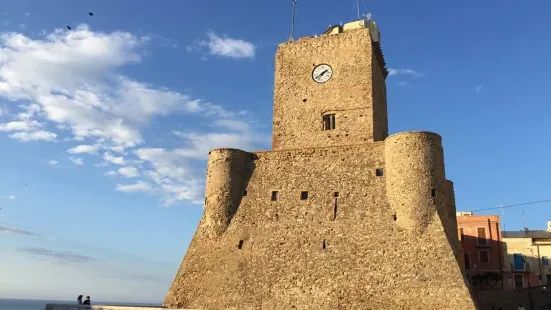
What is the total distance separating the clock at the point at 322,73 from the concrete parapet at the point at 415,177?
23.1 feet

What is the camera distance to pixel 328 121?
2600 cm

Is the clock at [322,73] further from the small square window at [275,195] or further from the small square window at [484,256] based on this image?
the small square window at [484,256]

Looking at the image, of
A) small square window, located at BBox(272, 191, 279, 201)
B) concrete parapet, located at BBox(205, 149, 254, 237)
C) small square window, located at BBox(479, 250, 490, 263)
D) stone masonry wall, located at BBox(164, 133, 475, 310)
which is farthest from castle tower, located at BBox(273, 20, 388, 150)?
small square window, located at BBox(479, 250, 490, 263)

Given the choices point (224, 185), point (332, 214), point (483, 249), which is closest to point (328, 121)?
point (332, 214)

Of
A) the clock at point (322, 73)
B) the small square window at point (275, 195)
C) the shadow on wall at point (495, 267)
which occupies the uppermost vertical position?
the clock at point (322, 73)

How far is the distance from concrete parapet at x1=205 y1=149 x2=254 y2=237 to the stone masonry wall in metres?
0.12

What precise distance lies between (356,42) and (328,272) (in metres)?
13.4

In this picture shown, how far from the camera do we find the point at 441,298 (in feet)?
57.9

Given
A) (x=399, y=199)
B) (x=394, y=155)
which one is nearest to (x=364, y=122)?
(x=394, y=155)

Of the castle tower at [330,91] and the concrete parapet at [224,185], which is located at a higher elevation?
the castle tower at [330,91]

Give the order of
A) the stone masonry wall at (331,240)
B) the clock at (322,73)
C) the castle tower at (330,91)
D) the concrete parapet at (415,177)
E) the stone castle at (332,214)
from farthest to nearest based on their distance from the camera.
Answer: the clock at (322,73) → the castle tower at (330,91) → the concrete parapet at (415,177) → the stone castle at (332,214) → the stone masonry wall at (331,240)

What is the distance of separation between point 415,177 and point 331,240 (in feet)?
15.4

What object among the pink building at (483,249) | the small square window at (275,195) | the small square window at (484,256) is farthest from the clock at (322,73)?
the small square window at (484,256)

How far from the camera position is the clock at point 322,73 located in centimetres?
2658
